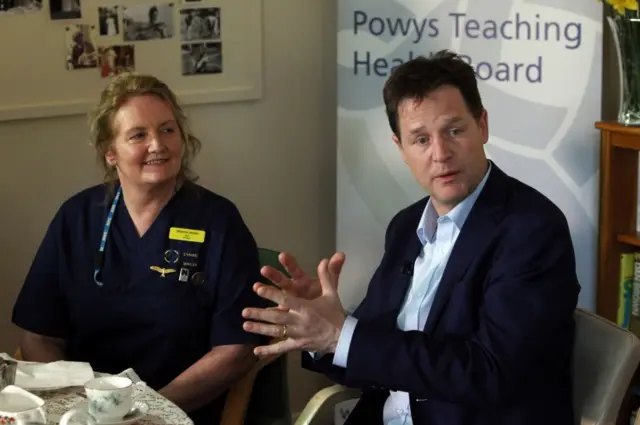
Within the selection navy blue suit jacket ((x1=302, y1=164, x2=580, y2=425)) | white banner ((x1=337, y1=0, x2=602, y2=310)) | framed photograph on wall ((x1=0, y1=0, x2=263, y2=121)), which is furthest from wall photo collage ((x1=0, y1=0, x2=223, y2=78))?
navy blue suit jacket ((x1=302, y1=164, x2=580, y2=425))

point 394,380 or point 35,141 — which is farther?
point 35,141

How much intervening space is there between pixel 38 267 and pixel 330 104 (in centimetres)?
126

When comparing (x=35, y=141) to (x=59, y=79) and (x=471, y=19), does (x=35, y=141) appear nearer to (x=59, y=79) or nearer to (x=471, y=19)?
(x=59, y=79)

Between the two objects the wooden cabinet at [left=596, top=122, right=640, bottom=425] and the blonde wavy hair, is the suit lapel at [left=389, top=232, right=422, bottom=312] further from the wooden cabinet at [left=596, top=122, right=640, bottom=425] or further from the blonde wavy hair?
the wooden cabinet at [left=596, top=122, right=640, bottom=425]

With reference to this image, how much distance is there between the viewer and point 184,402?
2.15 m

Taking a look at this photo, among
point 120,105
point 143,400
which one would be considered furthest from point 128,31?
point 143,400

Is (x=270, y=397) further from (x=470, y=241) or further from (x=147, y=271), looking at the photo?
(x=470, y=241)

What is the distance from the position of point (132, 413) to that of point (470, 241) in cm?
68

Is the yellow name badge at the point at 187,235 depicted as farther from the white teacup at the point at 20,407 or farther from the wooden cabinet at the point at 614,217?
the wooden cabinet at the point at 614,217

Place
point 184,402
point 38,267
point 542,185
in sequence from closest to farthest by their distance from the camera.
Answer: point 184,402 < point 38,267 < point 542,185

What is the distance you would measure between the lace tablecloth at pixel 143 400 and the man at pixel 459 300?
19 centimetres

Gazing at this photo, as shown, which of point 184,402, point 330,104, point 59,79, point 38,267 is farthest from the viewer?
point 330,104

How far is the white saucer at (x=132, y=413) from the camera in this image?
162 centimetres

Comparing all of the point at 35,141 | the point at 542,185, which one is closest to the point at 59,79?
the point at 35,141
